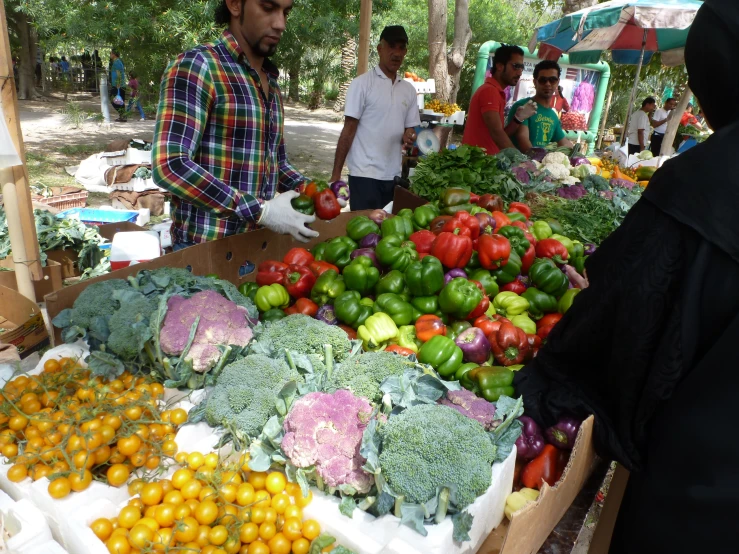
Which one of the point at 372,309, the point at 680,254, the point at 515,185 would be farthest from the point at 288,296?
the point at 515,185

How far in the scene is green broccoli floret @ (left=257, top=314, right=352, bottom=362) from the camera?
2016mm

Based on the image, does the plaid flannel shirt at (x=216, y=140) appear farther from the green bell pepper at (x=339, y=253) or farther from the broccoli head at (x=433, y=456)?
the broccoli head at (x=433, y=456)

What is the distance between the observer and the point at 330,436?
5.20ft

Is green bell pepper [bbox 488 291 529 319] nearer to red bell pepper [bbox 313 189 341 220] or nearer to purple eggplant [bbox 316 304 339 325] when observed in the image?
purple eggplant [bbox 316 304 339 325]

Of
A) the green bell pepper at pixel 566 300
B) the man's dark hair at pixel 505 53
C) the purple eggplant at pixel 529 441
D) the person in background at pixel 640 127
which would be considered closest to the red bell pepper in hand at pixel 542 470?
the purple eggplant at pixel 529 441

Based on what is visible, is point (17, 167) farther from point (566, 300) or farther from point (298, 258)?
point (566, 300)

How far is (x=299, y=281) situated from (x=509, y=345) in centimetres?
116

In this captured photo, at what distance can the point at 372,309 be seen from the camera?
255 centimetres

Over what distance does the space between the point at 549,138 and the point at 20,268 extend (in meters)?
6.19

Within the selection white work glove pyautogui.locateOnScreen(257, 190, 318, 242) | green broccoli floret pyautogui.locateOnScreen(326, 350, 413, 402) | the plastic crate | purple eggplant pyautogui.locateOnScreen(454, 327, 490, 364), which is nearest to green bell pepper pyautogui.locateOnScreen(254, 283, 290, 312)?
white work glove pyautogui.locateOnScreen(257, 190, 318, 242)

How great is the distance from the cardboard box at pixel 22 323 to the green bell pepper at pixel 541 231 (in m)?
3.15

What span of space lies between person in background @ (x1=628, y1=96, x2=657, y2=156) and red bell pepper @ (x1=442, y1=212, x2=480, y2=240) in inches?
489

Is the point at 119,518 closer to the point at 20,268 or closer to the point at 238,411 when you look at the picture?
the point at 238,411

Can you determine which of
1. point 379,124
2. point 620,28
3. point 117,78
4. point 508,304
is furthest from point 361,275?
point 117,78
